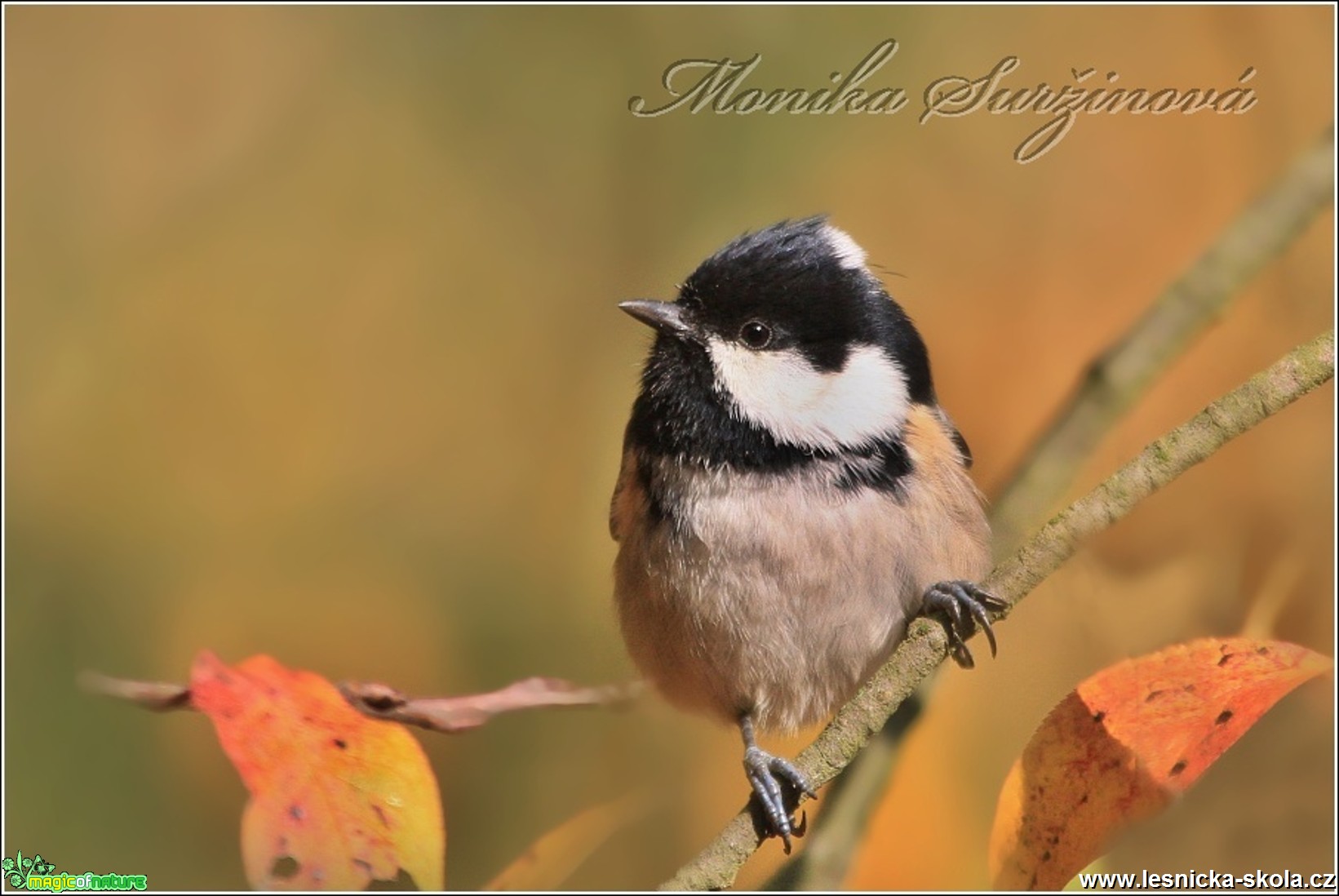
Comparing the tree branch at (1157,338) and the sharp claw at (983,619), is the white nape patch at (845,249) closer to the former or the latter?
the tree branch at (1157,338)

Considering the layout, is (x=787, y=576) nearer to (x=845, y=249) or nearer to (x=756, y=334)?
(x=756, y=334)

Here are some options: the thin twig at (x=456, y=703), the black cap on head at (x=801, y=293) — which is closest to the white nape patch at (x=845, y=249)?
the black cap on head at (x=801, y=293)

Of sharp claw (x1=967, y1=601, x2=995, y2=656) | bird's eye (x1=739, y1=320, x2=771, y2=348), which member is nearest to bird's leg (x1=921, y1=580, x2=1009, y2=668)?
sharp claw (x1=967, y1=601, x2=995, y2=656)

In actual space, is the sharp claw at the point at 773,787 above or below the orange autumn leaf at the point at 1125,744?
below

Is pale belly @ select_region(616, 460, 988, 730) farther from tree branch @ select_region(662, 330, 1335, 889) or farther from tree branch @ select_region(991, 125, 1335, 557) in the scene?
tree branch @ select_region(662, 330, 1335, 889)

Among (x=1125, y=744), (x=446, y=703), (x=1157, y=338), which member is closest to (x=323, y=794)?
(x=446, y=703)

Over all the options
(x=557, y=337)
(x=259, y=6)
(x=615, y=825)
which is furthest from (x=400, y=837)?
(x=259, y=6)

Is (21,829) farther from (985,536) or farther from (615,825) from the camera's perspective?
(985,536)

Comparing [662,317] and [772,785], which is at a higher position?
A: [662,317]
